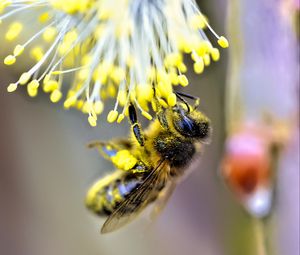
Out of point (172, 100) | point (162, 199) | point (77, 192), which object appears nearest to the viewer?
point (172, 100)

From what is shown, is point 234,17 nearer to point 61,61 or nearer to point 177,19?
point 177,19

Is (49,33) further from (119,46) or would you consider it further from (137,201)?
(137,201)

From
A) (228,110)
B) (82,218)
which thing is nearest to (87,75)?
(228,110)

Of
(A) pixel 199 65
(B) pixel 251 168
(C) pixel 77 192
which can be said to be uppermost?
(A) pixel 199 65

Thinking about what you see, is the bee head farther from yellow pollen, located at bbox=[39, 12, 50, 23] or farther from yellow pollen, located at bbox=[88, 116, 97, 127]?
yellow pollen, located at bbox=[39, 12, 50, 23]

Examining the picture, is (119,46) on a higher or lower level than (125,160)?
higher

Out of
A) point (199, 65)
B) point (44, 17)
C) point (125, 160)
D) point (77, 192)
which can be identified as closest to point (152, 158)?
point (125, 160)

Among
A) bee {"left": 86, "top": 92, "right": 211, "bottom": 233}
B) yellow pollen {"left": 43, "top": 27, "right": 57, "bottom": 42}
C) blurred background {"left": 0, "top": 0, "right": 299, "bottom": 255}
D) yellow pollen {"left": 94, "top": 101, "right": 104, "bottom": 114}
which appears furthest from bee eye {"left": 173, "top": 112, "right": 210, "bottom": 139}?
blurred background {"left": 0, "top": 0, "right": 299, "bottom": 255}
